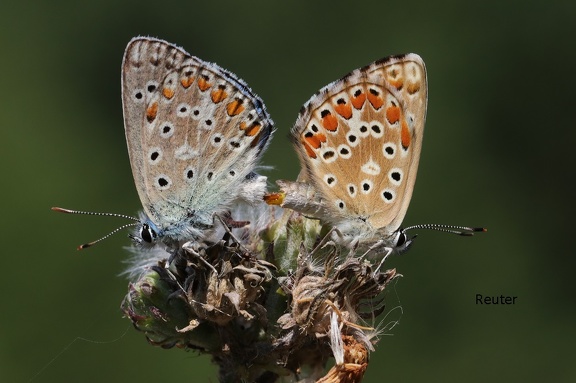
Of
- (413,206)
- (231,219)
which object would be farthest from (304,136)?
(413,206)

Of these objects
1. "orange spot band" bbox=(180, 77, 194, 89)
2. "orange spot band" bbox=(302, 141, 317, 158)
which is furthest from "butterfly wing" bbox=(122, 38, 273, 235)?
"orange spot band" bbox=(302, 141, 317, 158)

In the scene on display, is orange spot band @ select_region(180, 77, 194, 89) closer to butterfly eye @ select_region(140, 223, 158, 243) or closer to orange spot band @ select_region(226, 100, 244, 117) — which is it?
orange spot band @ select_region(226, 100, 244, 117)

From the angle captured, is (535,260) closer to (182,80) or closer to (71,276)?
(71,276)

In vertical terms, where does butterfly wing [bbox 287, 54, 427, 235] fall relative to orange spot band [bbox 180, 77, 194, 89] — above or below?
below

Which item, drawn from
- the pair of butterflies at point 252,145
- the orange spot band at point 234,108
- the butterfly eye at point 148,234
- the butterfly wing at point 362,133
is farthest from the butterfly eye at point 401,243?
the butterfly eye at point 148,234

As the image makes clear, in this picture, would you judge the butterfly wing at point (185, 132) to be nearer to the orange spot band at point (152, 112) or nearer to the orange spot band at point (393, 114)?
the orange spot band at point (152, 112)

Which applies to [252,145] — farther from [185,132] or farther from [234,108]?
[185,132]

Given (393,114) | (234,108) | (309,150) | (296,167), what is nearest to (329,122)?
(309,150)
